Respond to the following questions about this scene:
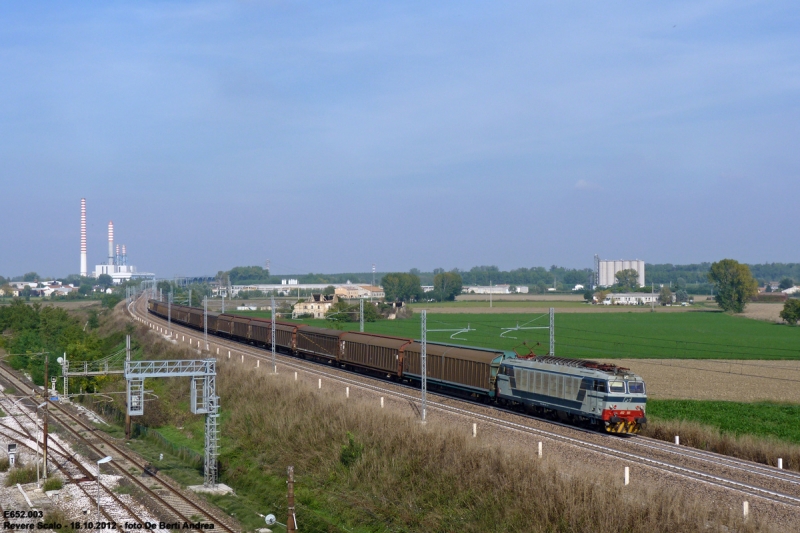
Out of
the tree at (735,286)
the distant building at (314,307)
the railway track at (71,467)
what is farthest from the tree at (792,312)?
the railway track at (71,467)

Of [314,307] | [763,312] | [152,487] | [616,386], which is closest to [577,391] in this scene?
[616,386]

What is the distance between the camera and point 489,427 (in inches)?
1305

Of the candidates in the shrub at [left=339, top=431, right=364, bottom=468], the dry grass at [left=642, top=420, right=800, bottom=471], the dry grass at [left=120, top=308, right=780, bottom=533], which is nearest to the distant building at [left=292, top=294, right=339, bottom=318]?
the dry grass at [left=120, top=308, right=780, bottom=533]

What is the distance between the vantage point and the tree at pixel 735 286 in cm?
14800

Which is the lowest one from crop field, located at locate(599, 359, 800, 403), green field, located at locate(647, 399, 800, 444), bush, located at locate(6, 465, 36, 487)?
bush, located at locate(6, 465, 36, 487)

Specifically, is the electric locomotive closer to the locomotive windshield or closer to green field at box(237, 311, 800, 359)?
the locomotive windshield

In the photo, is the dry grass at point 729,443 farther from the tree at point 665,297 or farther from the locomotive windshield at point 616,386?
the tree at point 665,297

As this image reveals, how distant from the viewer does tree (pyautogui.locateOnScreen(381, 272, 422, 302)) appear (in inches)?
6363

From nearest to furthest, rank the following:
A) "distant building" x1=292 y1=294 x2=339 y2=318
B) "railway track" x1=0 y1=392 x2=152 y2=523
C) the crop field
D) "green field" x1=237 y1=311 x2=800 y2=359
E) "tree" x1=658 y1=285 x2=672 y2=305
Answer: "railway track" x1=0 y1=392 x2=152 y2=523 < the crop field < "green field" x1=237 y1=311 x2=800 y2=359 < "distant building" x1=292 y1=294 x2=339 y2=318 < "tree" x1=658 y1=285 x2=672 y2=305

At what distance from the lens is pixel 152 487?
30.2 meters

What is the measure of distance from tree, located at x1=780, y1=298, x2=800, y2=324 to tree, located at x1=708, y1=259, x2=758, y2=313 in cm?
3228

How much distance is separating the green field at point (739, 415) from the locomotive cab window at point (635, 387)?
872 centimetres

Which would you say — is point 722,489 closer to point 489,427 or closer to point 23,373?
point 489,427

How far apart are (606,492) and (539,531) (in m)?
2.29
